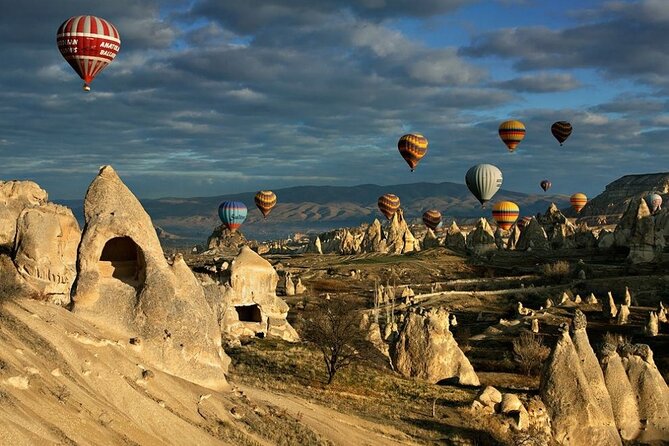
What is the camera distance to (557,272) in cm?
9512

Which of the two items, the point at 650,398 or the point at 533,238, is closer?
the point at 650,398

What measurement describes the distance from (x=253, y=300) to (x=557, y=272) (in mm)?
60729

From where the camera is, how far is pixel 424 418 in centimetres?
2659

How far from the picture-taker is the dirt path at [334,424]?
21406mm

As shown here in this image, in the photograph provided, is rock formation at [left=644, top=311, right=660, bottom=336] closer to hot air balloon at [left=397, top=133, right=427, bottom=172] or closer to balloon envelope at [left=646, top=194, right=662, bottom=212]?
hot air balloon at [left=397, top=133, right=427, bottom=172]

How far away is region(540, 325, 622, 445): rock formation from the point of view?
2691 cm

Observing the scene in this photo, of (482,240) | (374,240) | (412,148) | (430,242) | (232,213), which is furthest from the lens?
(374,240)

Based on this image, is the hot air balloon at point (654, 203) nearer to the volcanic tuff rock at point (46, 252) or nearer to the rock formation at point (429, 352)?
the rock formation at point (429, 352)

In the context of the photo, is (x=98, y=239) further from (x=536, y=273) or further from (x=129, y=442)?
(x=536, y=273)

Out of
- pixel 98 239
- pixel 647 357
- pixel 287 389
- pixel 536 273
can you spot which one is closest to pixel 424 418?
pixel 287 389

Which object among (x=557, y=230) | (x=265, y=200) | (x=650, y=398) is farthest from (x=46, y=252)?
(x=265, y=200)

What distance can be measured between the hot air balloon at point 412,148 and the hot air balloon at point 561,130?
30.8 meters

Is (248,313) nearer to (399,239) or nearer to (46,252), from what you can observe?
(46,252)

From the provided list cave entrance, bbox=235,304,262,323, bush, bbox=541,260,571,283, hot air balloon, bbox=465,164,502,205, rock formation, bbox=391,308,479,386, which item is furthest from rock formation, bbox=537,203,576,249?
rock formation, bbox=391,308,479,386
